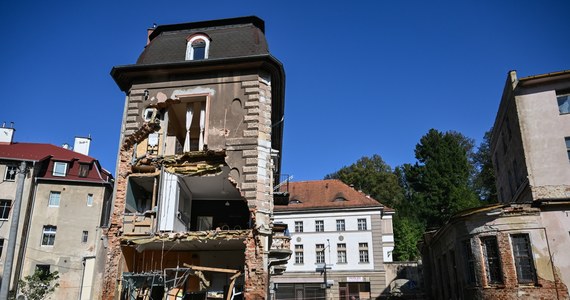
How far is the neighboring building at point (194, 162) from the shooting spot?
17750 millimetres

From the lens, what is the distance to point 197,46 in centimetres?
2052

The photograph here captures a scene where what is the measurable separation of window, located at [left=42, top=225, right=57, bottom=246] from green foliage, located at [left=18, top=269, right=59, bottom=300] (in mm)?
2290

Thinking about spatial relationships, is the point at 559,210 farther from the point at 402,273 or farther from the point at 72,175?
the point at 72,175

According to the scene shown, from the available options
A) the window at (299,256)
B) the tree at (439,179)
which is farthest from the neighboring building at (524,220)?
the tree at (439,179)

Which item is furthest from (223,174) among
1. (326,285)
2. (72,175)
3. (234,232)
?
(326,285)

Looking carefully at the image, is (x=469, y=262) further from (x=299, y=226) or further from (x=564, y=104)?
(x=299, y=226)

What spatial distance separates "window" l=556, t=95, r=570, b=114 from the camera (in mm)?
22047

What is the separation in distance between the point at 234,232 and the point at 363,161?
53576mm

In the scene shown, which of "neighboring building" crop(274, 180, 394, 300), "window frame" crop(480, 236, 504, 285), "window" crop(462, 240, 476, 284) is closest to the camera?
"window frame" crop(480, 236, 504, 285)

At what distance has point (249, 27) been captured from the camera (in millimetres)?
20891

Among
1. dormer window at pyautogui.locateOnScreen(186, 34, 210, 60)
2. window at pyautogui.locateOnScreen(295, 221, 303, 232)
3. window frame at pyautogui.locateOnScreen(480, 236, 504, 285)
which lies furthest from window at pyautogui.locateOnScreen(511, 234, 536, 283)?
window at pyautogui.locateOnScreen(295, 221, 303, 232)

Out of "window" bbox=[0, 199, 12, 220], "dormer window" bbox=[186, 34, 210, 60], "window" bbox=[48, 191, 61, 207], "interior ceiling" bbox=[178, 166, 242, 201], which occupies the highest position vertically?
"dormer window" bbox=[186, 34, 210, 60]

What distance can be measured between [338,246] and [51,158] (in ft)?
87.3

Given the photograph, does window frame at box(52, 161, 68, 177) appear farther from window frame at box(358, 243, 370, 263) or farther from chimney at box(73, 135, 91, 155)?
window frame at box(358, 243, 370, 263)
